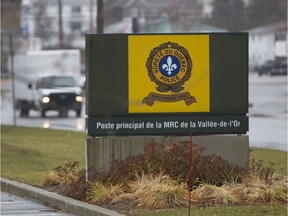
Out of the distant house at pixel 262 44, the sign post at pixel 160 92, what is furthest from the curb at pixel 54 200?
the distant house at pixel 262 44

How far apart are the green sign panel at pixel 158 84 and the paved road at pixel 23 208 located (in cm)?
134

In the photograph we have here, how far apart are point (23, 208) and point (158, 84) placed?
2.80 metres

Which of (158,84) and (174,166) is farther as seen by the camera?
(158,84)

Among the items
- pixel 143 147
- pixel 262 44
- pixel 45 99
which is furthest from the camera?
pixel 262 44

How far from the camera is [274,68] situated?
7344cm

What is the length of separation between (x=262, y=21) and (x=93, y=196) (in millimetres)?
56318

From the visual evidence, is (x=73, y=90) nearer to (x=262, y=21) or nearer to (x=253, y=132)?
(x=253, y=132)

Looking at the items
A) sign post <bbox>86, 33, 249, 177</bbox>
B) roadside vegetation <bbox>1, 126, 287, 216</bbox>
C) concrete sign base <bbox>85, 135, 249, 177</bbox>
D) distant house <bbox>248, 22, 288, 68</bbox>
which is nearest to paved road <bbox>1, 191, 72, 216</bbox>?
roadside vegetation <bbox>1, 126, 287, 216</bbox>

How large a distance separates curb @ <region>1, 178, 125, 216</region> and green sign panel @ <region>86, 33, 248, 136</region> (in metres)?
1.14

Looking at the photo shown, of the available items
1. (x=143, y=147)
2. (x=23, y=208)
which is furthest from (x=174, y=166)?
(x=23, y=208)

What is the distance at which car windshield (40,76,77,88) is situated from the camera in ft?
132

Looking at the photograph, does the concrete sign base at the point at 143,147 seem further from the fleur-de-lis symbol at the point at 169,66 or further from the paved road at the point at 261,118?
the paved road at the point at 261,118

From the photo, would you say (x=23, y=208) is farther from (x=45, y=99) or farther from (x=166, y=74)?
(x=45, y=99)

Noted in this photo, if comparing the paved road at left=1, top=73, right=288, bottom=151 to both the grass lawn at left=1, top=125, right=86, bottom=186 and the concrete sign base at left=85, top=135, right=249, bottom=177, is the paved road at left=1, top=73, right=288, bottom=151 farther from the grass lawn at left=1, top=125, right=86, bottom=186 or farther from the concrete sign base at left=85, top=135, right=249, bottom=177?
the concrete sign base at left=85, top=135, right=249, bottom=177
